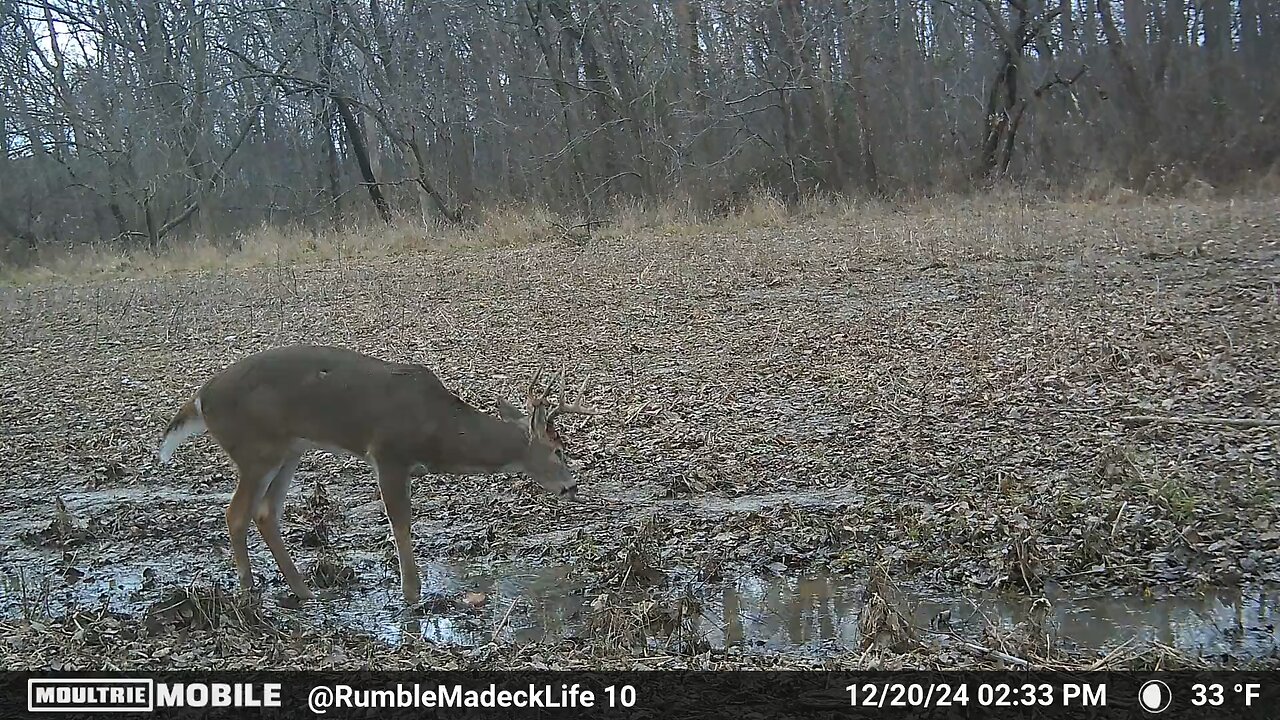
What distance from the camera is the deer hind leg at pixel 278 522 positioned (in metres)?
5.14

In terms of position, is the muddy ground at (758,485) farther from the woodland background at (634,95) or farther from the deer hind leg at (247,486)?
the woodland background at (634,95)

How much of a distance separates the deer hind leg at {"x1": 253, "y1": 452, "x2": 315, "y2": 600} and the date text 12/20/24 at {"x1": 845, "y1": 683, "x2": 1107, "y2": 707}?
249cm

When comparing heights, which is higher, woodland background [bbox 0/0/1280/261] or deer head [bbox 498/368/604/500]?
woodland background [bbox 0/0/1280/261]

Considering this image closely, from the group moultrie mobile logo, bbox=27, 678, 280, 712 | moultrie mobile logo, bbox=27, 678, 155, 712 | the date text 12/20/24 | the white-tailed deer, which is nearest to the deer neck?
the white-tailed deer

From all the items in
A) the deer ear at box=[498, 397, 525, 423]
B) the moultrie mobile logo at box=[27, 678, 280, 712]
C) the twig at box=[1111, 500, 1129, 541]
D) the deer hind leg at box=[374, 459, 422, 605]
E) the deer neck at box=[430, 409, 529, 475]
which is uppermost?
the deer ear at box=[498, 397, 525, 423]

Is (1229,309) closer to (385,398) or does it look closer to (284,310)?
(385,398)

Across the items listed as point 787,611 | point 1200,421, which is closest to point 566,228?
point 1200,421

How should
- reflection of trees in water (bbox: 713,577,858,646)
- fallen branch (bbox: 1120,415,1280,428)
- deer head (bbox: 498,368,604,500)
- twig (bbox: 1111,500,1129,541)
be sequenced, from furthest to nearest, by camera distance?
1. fallen branch (bbox: 1120,415,1280,428)
2. deer head (bbox: 498,368,604,500)
3. twig (bbox: 1111,500,1129,541)
4. reflection of trees in water (bbox: 713,577,858,646)

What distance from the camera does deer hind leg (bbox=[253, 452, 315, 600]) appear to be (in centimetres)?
514

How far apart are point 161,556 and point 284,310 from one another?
6.34m

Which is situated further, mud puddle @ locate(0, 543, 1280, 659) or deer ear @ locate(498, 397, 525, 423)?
deer ear @ locate(498, 397, 525, 423)

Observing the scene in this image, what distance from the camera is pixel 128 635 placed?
4688 millimetres

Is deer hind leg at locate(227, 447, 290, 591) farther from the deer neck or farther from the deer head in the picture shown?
the deer head

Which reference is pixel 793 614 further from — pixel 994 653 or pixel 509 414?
pixel 509 414
